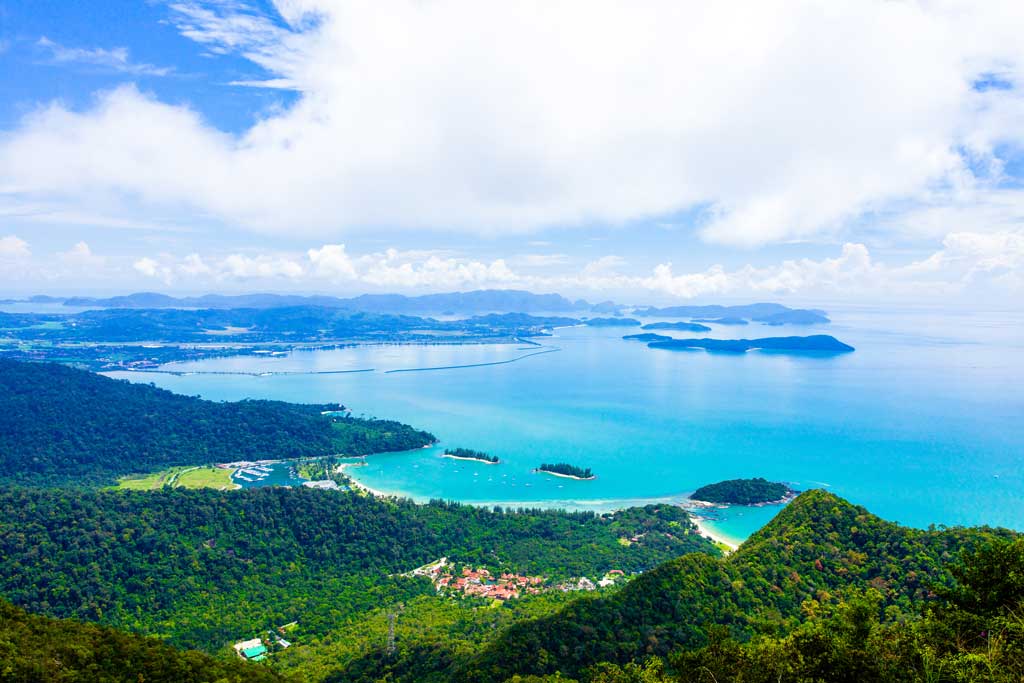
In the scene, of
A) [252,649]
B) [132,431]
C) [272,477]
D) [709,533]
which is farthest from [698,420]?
[132,431]

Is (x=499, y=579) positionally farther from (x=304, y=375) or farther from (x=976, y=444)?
(x=304, y=375)

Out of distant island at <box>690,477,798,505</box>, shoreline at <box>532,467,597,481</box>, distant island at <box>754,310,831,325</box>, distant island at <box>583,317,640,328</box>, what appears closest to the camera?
distant island at <box>690,477,798,505</box>

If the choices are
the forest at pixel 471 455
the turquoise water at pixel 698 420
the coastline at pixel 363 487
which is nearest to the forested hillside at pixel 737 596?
the turquoise water at pixel 698 420

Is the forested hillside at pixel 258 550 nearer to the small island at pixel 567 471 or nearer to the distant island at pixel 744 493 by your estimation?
the distant island at pixel 744 493

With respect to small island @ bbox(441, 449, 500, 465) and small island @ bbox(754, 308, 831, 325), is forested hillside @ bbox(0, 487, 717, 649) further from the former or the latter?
small island @ bbox(754, 308, 831, 325)

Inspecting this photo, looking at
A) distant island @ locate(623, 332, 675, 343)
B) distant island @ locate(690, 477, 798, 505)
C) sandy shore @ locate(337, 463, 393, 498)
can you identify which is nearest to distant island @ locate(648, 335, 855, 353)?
distant island @ locate(623, 332, 675, 343)
